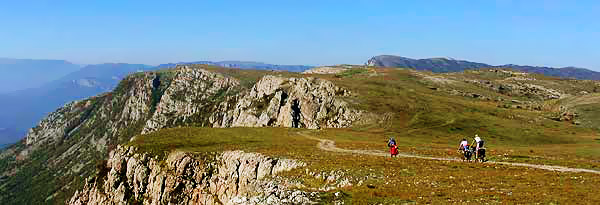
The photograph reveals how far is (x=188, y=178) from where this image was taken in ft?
228

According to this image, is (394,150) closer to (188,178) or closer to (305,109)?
(188,178)

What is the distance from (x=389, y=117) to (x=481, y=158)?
63361mm

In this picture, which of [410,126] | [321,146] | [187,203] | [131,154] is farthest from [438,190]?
[410,126]

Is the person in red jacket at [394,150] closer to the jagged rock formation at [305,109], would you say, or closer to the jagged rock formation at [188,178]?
the jagged rock formation at [188,178]

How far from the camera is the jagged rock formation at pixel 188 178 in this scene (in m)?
55.8

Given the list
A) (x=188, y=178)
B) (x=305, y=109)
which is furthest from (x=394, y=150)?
(x=305, y=109)

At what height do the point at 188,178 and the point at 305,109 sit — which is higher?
the point at 305,109

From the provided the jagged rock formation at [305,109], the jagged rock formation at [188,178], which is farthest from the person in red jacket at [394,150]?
the jagged rock formation at [305,109]

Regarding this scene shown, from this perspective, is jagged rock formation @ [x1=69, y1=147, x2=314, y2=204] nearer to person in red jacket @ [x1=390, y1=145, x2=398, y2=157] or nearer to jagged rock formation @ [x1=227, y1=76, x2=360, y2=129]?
person in red jacket @ [x1=390, y1=145, x2=398, y2=157]

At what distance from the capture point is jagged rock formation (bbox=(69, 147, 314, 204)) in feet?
183

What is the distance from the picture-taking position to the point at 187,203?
7000cm

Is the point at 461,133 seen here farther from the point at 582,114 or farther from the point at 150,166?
the point at 150,166

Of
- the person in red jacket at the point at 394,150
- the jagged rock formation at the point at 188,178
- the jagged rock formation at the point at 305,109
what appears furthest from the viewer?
the jagged rock formation at the point at 305,109

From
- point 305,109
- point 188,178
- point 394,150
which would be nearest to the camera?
point 394,150
